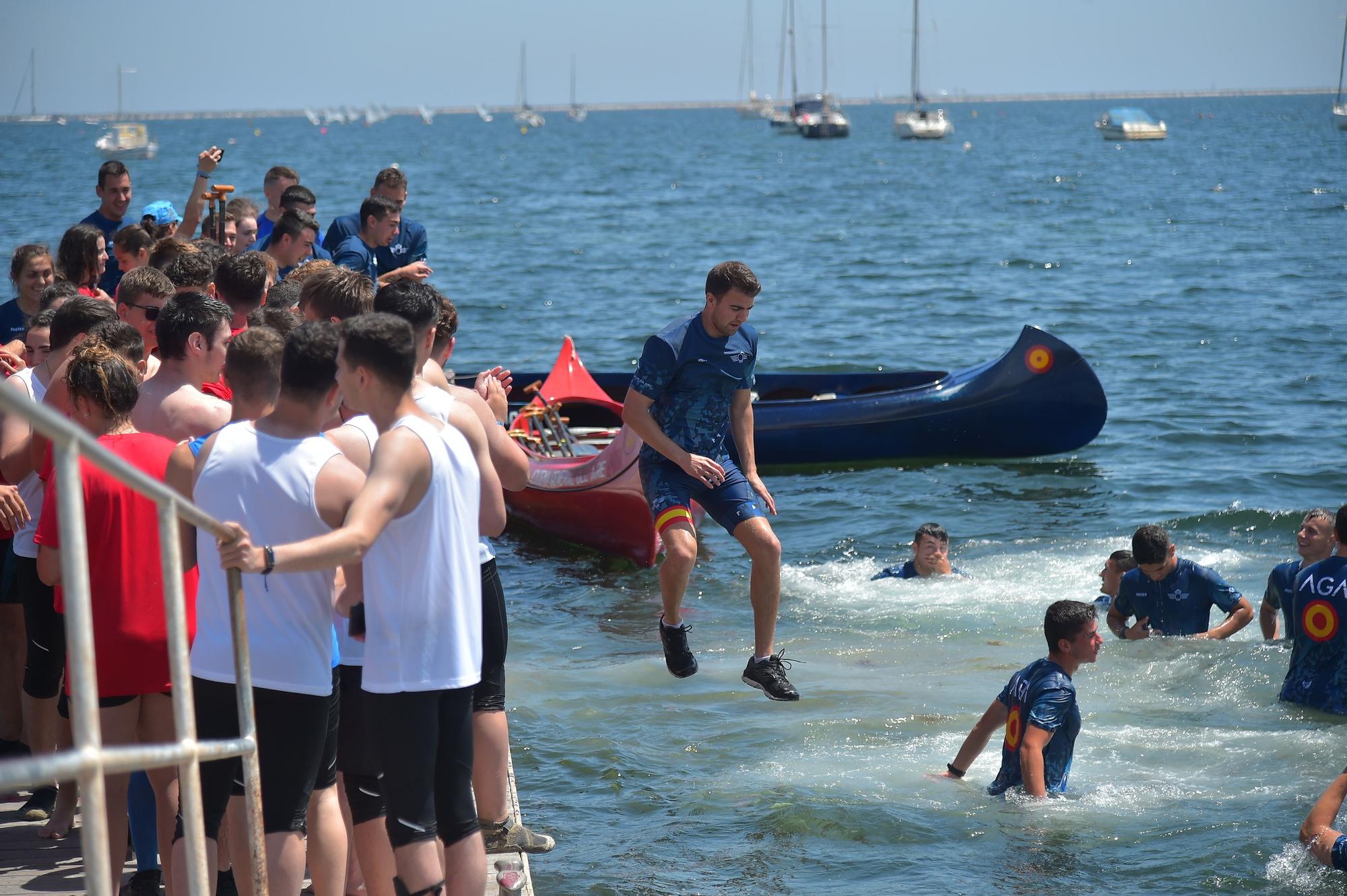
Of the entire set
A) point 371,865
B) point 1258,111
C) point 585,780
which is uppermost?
point 1258,111

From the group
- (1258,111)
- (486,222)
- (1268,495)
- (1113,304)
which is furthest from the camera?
(1258,111)

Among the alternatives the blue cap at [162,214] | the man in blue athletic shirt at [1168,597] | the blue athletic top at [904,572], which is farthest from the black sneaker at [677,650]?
the blue athletic top at [904,572]

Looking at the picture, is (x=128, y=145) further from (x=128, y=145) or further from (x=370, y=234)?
(x=370, y=234)

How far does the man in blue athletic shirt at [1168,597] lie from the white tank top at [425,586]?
6567mm

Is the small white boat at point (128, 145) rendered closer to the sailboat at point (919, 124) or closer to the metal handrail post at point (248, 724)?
the sailboat at point (919, 124)

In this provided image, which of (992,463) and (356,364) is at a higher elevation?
(356,364)

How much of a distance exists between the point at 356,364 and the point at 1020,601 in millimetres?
9195

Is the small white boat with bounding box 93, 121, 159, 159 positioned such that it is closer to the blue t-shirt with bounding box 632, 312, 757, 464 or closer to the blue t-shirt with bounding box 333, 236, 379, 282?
the blue t-shirt with bounding box 333, 236, 379, 282

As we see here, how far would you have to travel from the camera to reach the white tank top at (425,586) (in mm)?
3828

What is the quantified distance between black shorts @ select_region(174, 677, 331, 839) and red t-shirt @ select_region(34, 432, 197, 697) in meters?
0.43

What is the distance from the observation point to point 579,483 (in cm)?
1365

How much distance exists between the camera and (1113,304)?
31.1 meters

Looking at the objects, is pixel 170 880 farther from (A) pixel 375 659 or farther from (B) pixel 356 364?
(B) pixel 356 364

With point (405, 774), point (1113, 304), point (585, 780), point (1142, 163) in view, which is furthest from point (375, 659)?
point (1142, 163)
